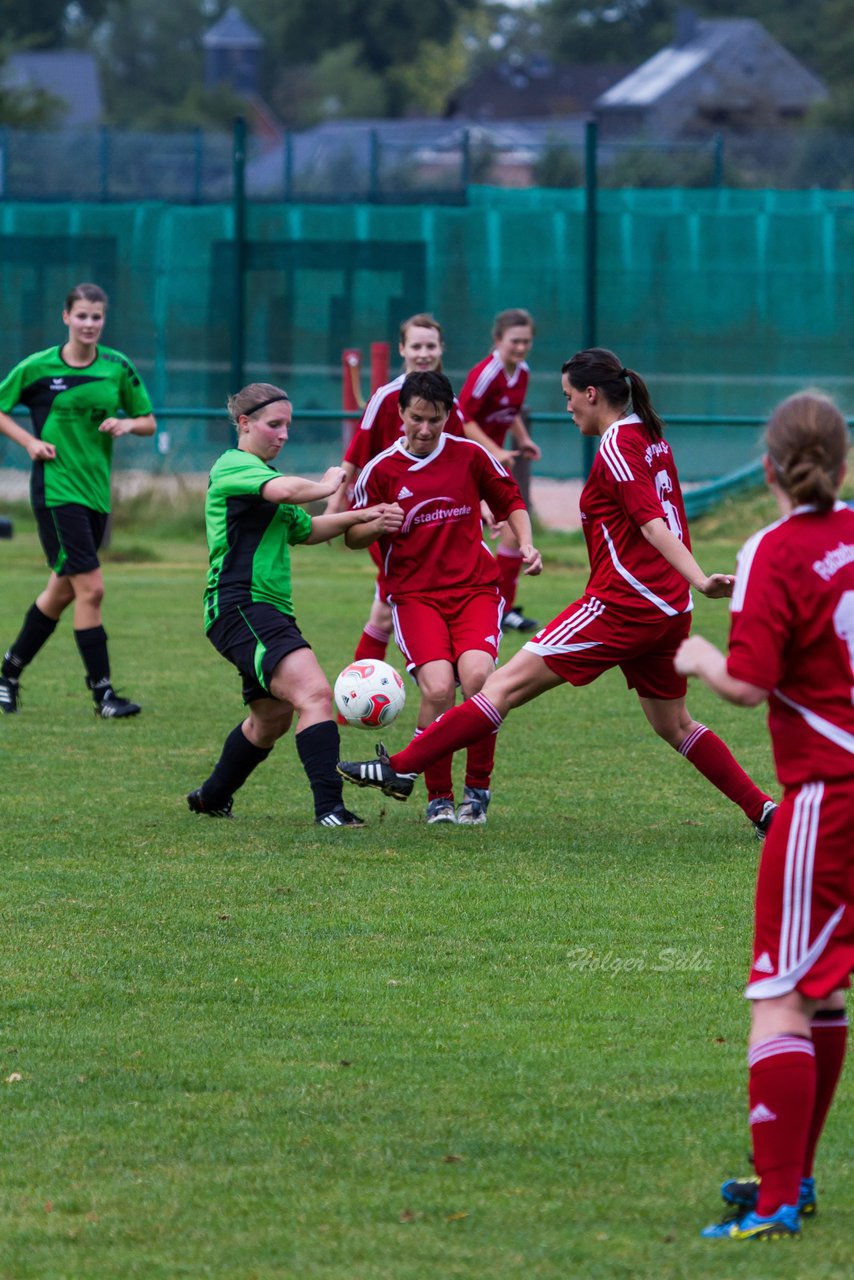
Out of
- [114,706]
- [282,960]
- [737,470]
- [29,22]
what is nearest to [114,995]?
[282,960]

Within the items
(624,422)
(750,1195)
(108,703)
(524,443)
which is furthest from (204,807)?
(524,443)

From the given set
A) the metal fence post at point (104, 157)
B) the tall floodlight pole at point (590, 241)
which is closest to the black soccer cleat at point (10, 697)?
the tall floodlight pole at point (590, 241)

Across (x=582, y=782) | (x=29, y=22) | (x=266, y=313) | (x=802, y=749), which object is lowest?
(x=582, y=782)

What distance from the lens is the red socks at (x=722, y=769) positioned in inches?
265

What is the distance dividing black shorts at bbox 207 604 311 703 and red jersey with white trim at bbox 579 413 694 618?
1.10 m

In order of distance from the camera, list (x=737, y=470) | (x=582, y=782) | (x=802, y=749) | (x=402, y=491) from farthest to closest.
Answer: (x=737, y=470), (x=582, y=782), (x=402, y=491), (x=802, y=749)

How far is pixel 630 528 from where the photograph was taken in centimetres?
646

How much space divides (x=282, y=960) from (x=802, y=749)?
7.33ft

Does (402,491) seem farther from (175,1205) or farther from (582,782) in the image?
(175,1205)

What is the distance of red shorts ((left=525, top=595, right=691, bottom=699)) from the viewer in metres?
6.46

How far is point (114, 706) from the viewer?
952cm

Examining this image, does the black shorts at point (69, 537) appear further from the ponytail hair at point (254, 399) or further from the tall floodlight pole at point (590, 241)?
the tall floodlight pole at point (590, 241)

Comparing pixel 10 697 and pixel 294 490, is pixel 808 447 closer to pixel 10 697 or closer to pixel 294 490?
pixel 294 490

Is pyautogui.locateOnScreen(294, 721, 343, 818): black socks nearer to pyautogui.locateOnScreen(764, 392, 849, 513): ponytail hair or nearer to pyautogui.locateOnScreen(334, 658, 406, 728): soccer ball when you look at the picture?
pyautogui.locateOnScreen(334, 658, 406, 728): soccer ball
